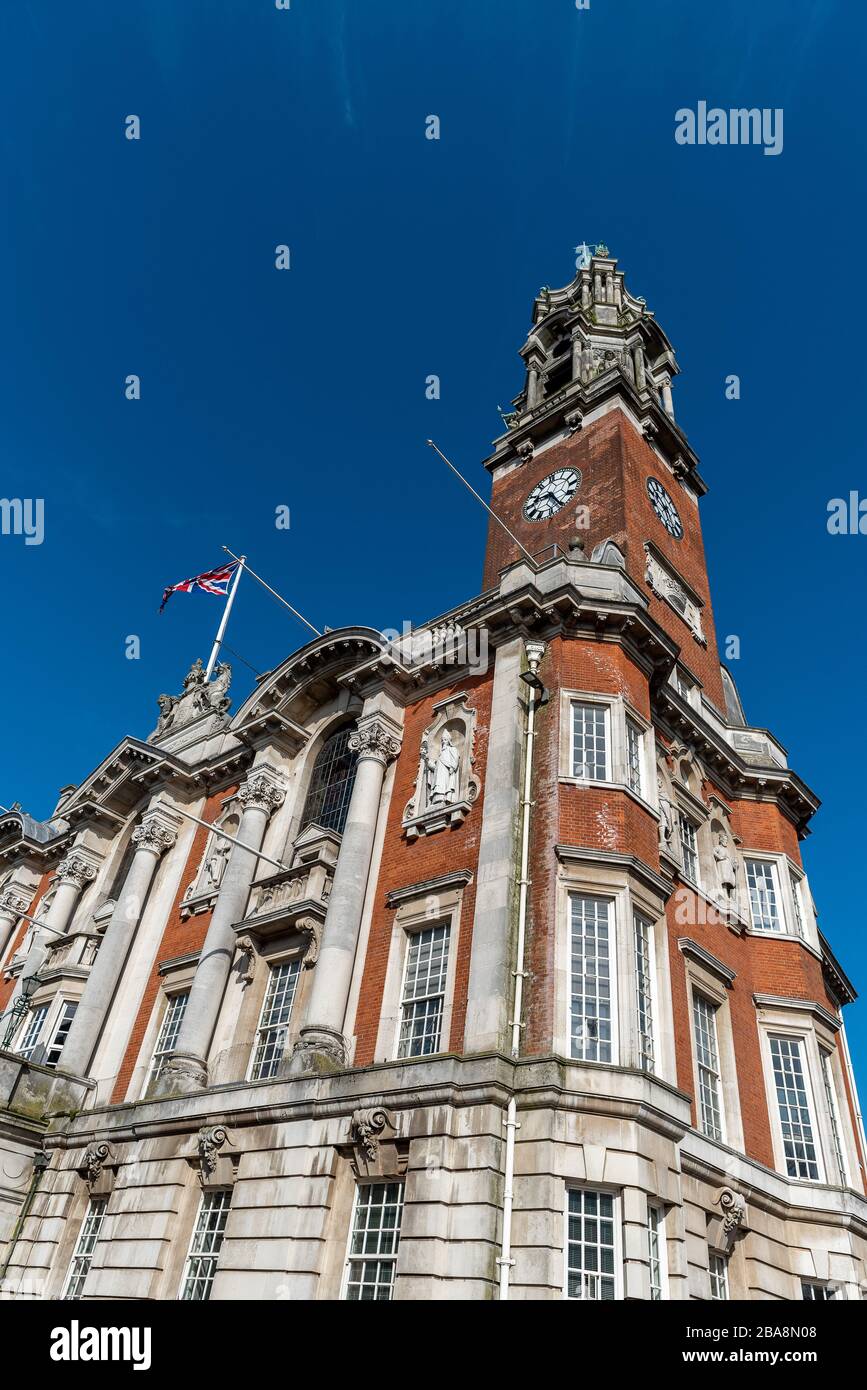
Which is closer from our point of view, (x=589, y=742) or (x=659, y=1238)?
(x=659, y=1238)

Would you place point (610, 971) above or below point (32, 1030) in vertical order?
below

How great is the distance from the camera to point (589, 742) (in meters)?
19.2

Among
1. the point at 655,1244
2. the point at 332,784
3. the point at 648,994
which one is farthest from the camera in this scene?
the point at 332,784

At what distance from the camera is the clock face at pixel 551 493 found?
30467mm

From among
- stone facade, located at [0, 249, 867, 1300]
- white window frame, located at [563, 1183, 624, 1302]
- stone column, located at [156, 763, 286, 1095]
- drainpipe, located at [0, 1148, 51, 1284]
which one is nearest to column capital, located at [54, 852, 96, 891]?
stone facade, located at [0, 249, 867, 1300]

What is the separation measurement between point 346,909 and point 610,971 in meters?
5.83

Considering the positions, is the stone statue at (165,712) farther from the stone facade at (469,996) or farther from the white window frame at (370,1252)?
the white window frame at (370,1252)

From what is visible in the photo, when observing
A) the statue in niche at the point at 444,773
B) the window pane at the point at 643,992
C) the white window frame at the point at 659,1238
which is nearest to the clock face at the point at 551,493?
the statue in niche at the point at 444,773

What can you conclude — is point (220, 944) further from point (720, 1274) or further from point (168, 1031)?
point (720, 1274)

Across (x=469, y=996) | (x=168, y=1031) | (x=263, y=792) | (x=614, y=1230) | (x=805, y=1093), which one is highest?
(x=263, y=792)

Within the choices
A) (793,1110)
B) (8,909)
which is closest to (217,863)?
(8,909)

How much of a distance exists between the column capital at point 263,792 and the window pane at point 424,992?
738 cm

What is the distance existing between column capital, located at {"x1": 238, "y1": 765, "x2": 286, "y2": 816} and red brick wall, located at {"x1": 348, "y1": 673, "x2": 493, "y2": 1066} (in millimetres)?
4507
